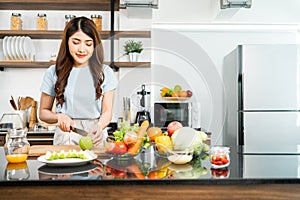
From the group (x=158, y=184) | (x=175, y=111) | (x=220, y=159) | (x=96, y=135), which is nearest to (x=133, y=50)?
(x=175, y=111)

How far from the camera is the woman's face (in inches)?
85.1

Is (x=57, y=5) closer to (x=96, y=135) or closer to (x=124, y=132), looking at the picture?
(x=96, y=135)

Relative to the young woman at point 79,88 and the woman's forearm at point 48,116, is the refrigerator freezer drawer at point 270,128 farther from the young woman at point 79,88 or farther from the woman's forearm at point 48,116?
the woman's forearm at point 48,116

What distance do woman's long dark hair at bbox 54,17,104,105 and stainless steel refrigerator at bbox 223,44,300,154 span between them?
149 centimetres

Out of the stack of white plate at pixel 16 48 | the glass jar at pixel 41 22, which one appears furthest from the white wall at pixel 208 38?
the stack of white plate at pixel 16 48

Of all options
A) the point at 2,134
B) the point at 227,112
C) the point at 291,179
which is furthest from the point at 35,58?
the point at 291,179

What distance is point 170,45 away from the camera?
412cm

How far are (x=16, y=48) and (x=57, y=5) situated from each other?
58 centimetres

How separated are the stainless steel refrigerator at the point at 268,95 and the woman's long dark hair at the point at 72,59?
1489 millimetres

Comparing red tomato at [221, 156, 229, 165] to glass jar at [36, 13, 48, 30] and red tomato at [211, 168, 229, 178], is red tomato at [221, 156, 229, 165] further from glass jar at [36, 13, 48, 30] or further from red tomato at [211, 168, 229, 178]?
glass jar at [36, 13, 48, 30]

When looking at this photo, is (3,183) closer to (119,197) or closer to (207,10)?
(119,197)

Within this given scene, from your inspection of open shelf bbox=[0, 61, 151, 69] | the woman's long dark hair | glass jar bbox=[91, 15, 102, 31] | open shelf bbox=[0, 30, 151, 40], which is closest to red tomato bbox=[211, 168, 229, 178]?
the woman's long dark hair

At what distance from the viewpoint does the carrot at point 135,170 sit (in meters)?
1.39

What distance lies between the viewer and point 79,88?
2330 mm
